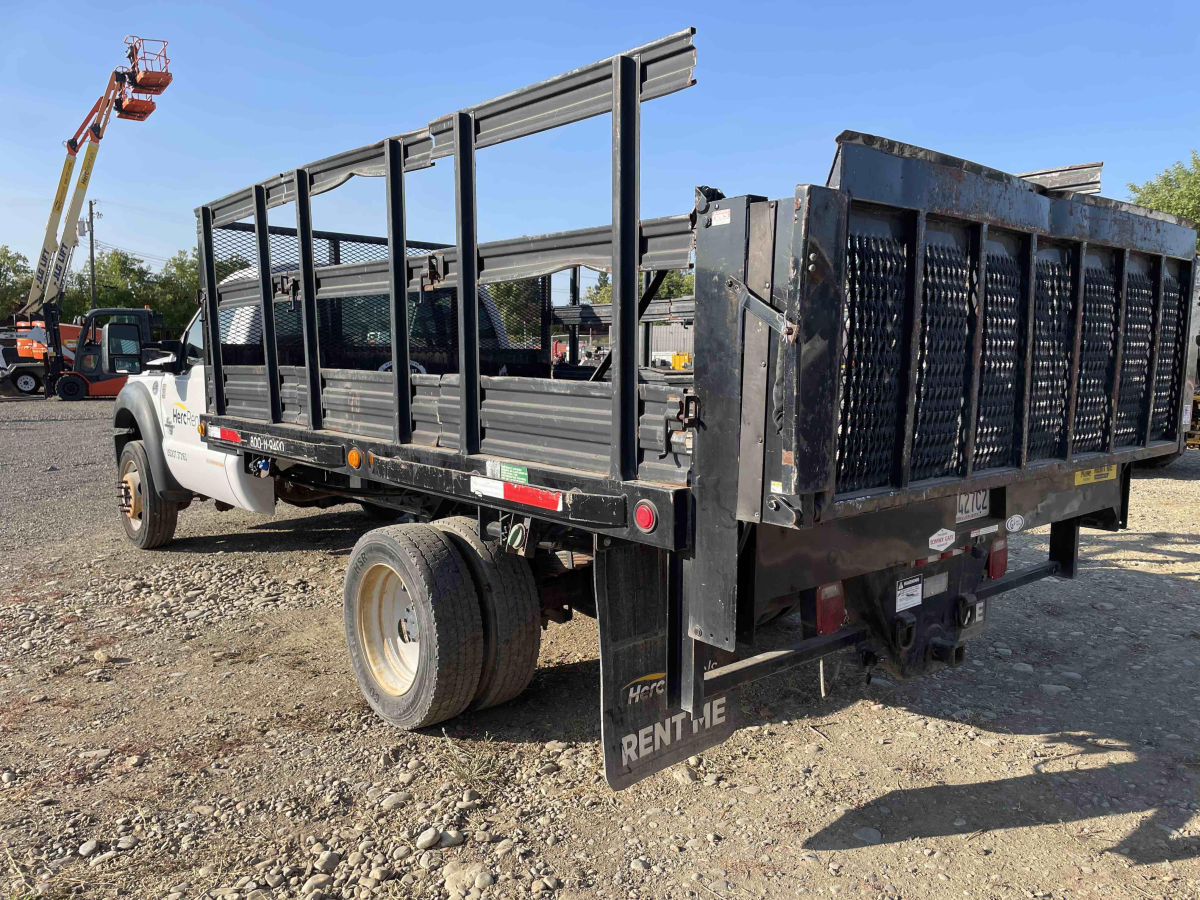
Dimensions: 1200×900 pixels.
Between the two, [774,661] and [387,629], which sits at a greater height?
[774,661]

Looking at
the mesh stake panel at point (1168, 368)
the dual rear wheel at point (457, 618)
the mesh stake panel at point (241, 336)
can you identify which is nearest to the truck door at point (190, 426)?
the mesh stake panel at point (241, 336)

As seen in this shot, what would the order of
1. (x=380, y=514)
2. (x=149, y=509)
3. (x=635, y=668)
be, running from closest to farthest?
(x=635, y=668)
(x=149, y=509)
(x=380, y=514)

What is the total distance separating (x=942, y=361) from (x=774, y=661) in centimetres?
118

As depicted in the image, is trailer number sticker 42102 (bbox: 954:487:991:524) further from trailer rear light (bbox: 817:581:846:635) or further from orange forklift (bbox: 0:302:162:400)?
orange forklift (bbox: 0:302:162:400)

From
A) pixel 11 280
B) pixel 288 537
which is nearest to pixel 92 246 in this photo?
pixel 11 280

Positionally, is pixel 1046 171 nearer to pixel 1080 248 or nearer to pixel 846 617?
pixel 1080 248

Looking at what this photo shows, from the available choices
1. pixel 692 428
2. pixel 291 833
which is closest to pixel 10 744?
pixel 291 833

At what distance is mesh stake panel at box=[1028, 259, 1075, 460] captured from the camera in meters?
3.18

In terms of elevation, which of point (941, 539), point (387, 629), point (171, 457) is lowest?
point (387, 629)

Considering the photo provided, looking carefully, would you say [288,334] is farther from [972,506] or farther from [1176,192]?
[1176,192]

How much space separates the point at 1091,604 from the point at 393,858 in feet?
16.5

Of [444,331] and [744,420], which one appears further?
[444,331]

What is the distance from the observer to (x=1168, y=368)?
3934mm

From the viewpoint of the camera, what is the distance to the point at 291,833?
3.04m
